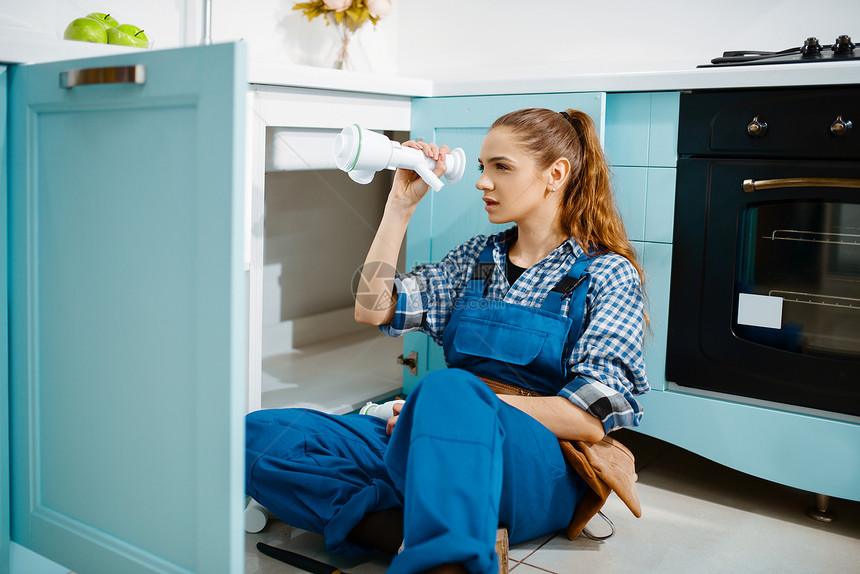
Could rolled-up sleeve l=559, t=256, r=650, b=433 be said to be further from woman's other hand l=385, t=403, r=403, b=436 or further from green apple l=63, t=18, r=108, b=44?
green apple l=63, t=18, r=108, b=44

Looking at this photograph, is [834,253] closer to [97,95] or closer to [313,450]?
[313,450]

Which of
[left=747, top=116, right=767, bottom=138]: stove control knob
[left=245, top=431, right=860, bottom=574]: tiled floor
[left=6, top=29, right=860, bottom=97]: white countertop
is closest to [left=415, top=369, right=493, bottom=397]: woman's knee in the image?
[left=245, top=431, right=860, bottom=574]: tiled floor

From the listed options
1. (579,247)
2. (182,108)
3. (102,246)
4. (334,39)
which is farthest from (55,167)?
(334,39)

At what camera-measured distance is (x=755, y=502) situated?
1.54 metres

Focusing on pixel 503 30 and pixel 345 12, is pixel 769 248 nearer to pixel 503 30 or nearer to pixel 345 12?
pixel 503 30

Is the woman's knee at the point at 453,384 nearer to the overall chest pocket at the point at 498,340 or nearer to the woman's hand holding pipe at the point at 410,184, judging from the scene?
the overall chest pocket at the point at 498,340

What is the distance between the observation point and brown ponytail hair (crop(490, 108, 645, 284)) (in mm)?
1381

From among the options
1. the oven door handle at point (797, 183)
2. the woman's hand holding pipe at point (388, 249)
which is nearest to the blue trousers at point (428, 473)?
the woman's hand holding pipe at point (388, 249)

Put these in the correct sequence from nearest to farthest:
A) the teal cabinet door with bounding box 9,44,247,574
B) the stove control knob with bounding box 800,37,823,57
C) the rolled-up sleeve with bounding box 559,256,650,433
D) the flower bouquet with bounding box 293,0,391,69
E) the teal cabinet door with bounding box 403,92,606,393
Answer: the teal cabinet door with bounding box 9,44,247,574
the rolled-up sleeve with bounding box 559,256,650,433
the stove control knob with bounding box 800,37,823,57
the teal cabinet door with bounding box 403,92,606,393
the flower bouquet with bounding box 293,0,391,69

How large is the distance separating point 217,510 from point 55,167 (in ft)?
1.51

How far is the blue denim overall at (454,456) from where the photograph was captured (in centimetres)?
91

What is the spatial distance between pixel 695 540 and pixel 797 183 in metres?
0.64

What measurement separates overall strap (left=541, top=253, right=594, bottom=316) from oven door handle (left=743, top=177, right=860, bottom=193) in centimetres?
33

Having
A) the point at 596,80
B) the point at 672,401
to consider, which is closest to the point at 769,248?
the point at 672,401
